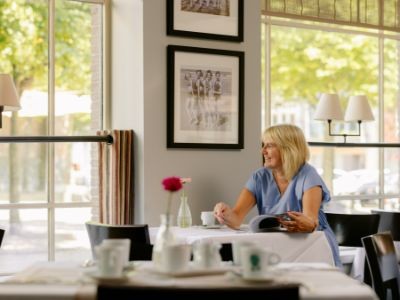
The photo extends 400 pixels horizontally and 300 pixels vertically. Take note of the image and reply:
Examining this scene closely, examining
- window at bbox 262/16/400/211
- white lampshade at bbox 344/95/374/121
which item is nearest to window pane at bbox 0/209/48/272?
window at bbox 262/16/400/211

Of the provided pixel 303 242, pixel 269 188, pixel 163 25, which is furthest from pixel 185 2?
pixel 303 242

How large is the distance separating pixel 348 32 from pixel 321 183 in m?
2.60

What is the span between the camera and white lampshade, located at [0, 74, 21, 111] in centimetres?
453

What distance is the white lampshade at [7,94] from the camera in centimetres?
453

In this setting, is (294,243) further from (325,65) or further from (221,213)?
(325,65)

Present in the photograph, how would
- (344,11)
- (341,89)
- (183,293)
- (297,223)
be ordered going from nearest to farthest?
(183,293)
(297,223)
(344,11)
(341,89)

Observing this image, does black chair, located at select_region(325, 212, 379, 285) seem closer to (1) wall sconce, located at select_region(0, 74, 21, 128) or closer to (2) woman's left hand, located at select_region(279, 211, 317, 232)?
(2) woman's left hand, located at select_region(279, 211, 317, 232)

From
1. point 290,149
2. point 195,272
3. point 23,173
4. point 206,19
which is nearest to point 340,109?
point 206,19

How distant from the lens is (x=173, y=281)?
247 cm

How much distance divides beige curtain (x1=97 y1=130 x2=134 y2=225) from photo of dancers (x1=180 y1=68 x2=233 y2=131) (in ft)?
1.39

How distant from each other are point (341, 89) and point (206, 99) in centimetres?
188

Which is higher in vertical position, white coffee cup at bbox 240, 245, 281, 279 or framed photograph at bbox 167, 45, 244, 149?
framed photograph at bbox 167, 45, 244, 149

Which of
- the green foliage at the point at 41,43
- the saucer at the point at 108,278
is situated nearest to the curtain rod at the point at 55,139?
the green foliage at the point at 41,43

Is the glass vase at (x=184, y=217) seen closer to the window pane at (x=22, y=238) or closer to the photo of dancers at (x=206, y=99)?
the photo of dancers at (x=206, y=99)
